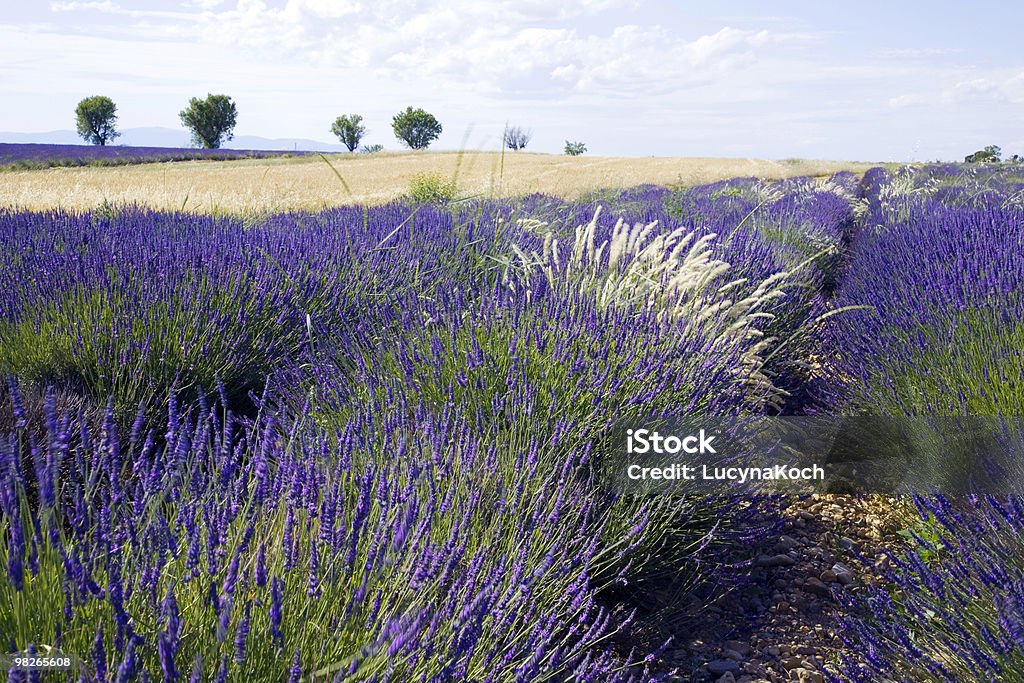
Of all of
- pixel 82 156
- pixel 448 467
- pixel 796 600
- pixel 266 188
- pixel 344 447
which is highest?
pixel 82 156

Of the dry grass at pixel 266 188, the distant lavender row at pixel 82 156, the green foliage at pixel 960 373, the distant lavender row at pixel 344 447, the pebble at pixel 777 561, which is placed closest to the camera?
the distant lavender row at pixel 344 447

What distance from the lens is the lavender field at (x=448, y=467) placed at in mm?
1386

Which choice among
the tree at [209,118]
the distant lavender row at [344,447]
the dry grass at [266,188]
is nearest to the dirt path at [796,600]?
the distant lavender row at [344,447]

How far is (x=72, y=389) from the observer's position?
10.6 feet

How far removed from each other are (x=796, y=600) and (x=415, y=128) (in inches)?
2541

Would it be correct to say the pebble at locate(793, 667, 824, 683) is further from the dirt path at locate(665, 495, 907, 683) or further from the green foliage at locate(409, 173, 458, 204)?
the green foliage at locate(409, 173, 458, 204)

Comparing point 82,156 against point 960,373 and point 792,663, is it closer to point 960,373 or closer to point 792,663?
point 960,373

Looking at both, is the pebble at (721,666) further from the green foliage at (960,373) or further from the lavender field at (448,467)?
the green foliage at (960,373)

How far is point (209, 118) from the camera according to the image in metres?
58.2

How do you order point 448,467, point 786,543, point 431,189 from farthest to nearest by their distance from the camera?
point 431,189 → point 786,543 → point 448,467

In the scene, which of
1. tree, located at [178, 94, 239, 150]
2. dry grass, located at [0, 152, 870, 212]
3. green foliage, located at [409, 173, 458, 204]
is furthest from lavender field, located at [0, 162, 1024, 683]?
tree, located at [178, 94, 239, 150]

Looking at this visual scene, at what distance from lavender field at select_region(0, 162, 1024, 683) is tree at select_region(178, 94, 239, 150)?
57.1 meters

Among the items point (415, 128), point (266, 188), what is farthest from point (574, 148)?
point (266, 188)

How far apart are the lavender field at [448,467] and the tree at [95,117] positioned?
198 ft
